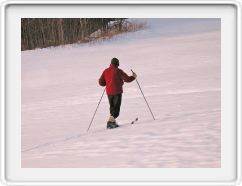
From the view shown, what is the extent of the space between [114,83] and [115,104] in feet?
1.03

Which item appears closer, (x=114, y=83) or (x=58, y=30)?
(x=114, y=83)

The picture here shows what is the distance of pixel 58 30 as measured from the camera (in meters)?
11.4

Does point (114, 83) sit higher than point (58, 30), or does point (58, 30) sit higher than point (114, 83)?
point (58, 30)

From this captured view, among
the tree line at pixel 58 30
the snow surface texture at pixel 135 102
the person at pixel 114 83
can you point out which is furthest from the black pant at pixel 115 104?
the tree line at pixel 58 30

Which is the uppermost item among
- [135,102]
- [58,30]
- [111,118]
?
[58,30]

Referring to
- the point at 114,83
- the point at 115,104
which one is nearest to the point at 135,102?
the point at 115,104

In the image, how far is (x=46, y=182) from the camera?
29.4 feet

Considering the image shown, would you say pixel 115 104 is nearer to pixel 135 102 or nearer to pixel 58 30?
pixel 135 102

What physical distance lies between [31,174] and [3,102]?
1.07 m

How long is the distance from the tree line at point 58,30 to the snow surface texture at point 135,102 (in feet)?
0.61

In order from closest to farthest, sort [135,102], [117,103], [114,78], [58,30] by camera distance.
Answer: [114,78] < [117,103] < [135,102] < [58,30]

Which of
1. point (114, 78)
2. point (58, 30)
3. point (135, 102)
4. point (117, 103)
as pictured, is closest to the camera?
point (114, 78)

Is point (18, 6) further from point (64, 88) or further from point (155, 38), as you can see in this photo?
point (155, 38)

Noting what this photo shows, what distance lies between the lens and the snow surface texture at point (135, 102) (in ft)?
29.0
